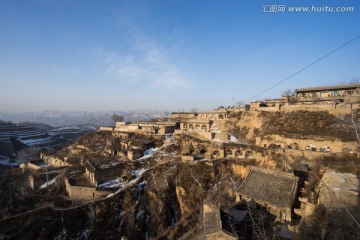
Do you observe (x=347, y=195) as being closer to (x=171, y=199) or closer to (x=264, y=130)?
(x=171, y=199)

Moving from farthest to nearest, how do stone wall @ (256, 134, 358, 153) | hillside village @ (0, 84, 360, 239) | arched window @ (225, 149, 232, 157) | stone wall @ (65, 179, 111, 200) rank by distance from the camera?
1. arched window @ (225, 149, 232, 157)
2. stone wall @ (65, 179, 111, 200)
3. stone wall @ (256, 134, 358, 153)
4. hillside village @ (0, 84, 360, 239)

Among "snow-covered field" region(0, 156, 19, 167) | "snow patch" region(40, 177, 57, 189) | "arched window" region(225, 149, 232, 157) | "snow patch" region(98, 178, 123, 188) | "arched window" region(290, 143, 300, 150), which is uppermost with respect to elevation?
"arched window" region(290, 143, 300, 150)

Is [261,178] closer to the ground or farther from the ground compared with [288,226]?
farther from the ground

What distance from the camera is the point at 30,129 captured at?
130m

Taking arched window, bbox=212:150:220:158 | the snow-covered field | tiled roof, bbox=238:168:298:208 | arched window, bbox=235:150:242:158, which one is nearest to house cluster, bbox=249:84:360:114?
arched window, bbox=235:150:242:158

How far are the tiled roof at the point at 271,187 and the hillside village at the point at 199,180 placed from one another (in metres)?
0.09

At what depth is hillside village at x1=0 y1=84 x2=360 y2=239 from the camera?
18828 mm

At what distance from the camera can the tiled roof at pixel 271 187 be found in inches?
691

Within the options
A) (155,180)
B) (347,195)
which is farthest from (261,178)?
(155,180)

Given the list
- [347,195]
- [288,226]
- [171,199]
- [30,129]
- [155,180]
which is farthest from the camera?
[30,129]

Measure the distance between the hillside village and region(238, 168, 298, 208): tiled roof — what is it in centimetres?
9

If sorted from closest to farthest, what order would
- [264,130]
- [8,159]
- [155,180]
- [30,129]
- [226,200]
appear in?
[226,200], [155,180], [264,130], [8,159], [30,129]

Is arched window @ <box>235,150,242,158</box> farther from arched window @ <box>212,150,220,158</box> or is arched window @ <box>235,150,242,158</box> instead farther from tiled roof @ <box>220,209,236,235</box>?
tiled roof @ <box>220,209,236,235</box>

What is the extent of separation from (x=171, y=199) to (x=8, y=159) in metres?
79.3
